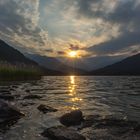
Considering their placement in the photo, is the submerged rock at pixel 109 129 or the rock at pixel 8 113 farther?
the rock at pixel 8 113

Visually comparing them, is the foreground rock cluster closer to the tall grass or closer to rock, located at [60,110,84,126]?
rock, located at [60,110,84,126]

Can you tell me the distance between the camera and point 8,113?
50.2 feet

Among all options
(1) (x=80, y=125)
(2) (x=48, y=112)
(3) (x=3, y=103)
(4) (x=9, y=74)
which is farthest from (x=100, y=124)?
(4) (x=9, y=74)

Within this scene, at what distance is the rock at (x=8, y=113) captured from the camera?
15016 mm

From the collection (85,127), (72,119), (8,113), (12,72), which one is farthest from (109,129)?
(12,72)

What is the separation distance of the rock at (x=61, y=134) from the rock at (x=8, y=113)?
3.81 meters

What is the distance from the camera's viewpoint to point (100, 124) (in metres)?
13.9

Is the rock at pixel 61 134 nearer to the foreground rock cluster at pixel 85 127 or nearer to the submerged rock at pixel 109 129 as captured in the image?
the foreground rock cluster at pixel 85 127

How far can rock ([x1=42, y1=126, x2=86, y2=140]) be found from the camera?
10.8m

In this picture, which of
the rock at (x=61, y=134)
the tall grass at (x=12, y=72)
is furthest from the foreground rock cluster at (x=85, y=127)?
the tall grass at (x=12, y=72)

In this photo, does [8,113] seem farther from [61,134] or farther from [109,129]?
[109,129]

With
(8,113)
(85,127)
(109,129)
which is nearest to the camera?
→ (109,129)

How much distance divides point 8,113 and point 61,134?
5.28m

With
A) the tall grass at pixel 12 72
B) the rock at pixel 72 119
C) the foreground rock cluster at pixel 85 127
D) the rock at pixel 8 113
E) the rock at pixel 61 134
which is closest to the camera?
the rock at pixel 61 134
